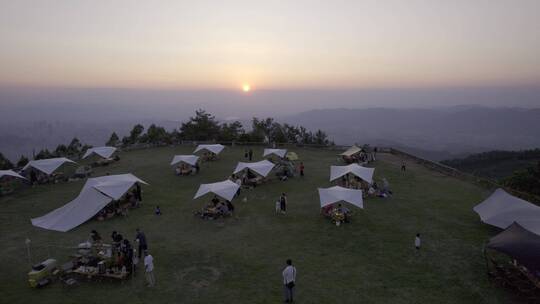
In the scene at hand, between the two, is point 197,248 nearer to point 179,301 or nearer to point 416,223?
point 179,301

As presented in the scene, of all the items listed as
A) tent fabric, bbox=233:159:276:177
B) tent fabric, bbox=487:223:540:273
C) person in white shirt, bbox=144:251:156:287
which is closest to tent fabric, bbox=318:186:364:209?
tent fabric, bbox=487:223:540:273

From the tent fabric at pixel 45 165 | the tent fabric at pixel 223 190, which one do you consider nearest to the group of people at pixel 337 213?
the tent fabric at pixel 223 190

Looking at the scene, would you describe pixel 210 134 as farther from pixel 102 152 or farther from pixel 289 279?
pixel 289 279

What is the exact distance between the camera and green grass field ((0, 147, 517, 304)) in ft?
31.0

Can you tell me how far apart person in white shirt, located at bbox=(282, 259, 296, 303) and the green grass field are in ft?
1.40

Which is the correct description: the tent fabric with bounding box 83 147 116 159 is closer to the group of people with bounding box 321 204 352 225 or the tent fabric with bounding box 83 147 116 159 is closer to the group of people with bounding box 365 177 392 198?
the group of people with bounding box 321 204 352 225

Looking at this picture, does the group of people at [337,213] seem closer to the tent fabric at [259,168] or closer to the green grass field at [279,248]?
the green grass field at [279,248]

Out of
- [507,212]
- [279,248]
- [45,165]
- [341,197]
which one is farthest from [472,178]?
[45,165]

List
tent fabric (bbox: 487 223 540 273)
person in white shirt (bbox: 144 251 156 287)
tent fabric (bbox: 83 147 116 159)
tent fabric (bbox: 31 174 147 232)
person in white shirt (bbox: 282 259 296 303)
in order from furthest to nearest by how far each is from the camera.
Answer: tent fabric (bbox: 83 147 116 159), tent fabric (bbox: 31 174 147 232), person in white shirt (bbox: 144 251 156 287), tent fabric (bbox: 487 223 540 273), person in white shirt (bbox: 282 259 296 303)

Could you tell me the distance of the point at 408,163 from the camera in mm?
26750

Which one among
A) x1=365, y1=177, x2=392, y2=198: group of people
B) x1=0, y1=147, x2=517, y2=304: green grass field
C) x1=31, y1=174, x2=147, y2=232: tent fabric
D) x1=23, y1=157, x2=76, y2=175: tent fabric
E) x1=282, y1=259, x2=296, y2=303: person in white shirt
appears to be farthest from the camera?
x1=23, y1=157, x2=76, y2=175: tent fabric

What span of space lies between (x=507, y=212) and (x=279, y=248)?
31.0 feet

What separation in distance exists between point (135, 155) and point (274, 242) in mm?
22037

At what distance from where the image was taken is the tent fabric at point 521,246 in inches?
356
